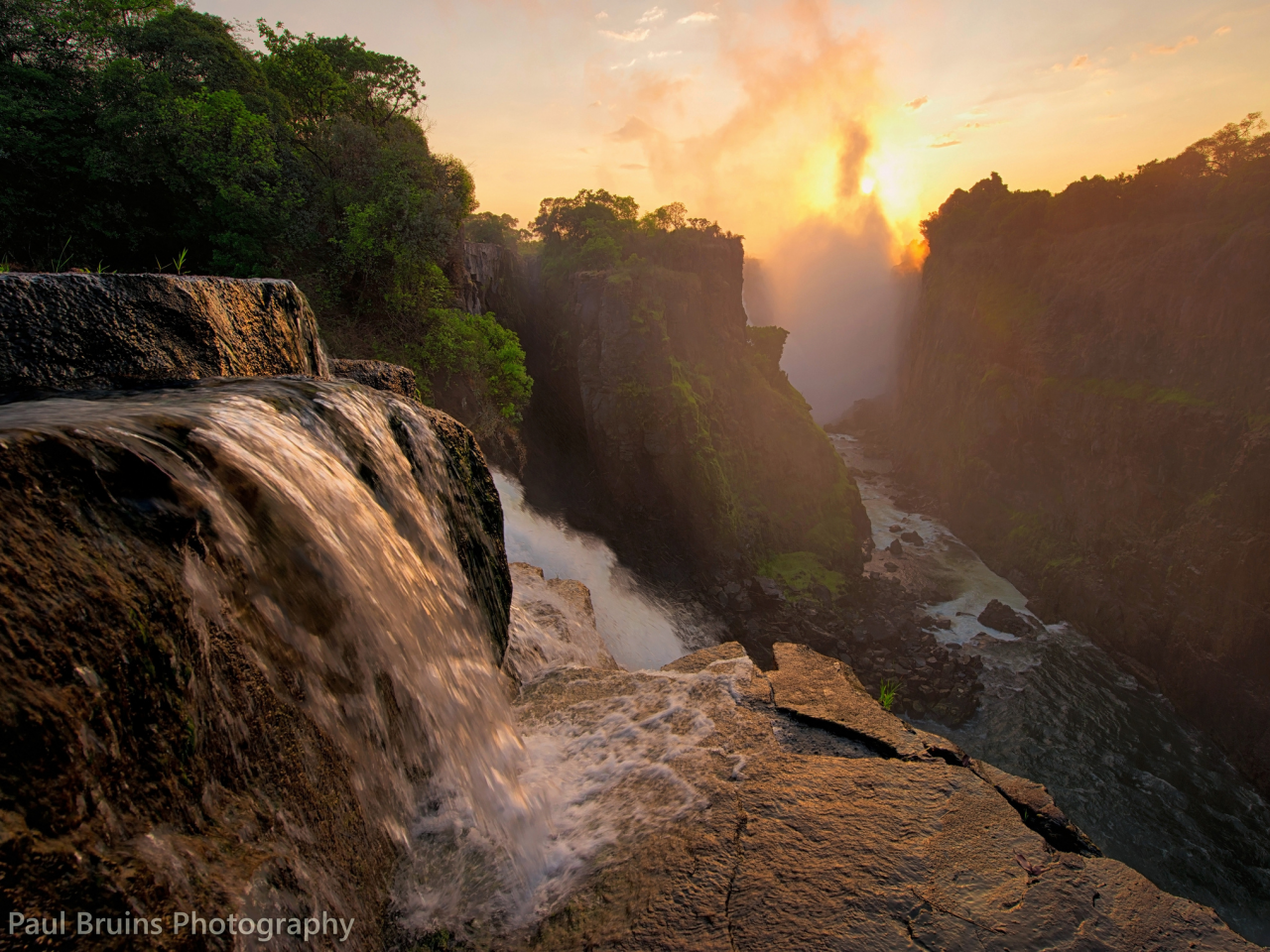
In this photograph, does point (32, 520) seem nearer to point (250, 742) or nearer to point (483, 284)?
point (250, 742)

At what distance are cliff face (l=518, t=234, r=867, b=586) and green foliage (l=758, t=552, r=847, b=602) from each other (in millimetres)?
728

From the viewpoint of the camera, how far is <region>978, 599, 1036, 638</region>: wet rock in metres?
29.4

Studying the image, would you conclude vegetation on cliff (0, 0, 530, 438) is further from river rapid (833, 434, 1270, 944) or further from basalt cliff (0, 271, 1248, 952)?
river rapid (833, 434, 1270, 944)

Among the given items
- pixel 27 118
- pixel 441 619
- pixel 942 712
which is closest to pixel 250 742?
pixel 441 619

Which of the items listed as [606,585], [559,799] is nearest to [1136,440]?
[606,585]

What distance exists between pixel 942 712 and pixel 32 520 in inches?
1085

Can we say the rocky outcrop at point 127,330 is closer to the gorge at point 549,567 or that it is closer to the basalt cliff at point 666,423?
the gorge at point 549,567

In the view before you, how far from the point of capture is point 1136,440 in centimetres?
3284

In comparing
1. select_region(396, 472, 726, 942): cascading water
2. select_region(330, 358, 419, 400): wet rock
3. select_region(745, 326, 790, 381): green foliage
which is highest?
select_region(745, 326, 790, 381): green foliage

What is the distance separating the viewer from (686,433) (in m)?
32.2

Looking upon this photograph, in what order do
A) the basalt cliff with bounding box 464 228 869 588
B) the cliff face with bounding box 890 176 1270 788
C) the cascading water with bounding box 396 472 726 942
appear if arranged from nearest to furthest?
the cascading water with bounding box 396 472 726 942
the cliff face with bounding box 890 176 1270 788
the basalt cliff with bounding box 464 228 869 588

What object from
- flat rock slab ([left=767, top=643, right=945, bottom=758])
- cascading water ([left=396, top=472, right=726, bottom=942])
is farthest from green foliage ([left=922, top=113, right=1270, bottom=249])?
cascading water ([left=396, top=472, right=726, bottom=942])

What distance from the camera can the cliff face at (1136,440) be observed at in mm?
26156

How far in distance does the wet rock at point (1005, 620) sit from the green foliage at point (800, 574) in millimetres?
7233
